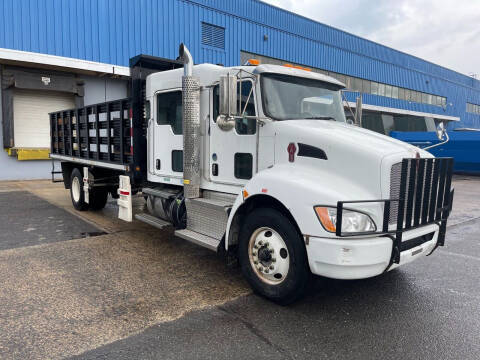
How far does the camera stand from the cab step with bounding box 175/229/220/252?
171 inches

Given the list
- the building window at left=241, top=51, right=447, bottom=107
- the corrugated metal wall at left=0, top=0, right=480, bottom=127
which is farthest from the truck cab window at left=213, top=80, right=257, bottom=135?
the building window at left=241, top=51, right=447, bottom=107

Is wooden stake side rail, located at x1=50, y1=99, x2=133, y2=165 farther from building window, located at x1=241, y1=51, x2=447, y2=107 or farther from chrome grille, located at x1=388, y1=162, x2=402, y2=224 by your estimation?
building window, located at x1=241, y1=51, x2=447, y2=107

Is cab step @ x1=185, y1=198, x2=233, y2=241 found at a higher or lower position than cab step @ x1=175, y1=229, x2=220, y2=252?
higher

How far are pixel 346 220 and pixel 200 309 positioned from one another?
172cm

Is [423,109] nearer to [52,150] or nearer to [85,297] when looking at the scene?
[52,150]

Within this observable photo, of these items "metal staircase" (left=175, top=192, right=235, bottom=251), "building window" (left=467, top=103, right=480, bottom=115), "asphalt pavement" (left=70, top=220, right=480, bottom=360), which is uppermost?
"building window" (left=467, top=103, right=480, bottom=115)

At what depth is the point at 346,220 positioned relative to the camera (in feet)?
10.8

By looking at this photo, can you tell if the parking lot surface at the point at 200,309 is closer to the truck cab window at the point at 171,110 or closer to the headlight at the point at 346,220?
the headlight at the point at 346,220

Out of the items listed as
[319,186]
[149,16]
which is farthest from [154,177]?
[149,16]

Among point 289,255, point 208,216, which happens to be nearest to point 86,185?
point 208,216

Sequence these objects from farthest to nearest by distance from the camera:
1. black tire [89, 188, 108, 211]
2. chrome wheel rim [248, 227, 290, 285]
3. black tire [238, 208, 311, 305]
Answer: black tire [89, 188, 108, 211], chrome wheel rim [248, 227, 290, 285], black tire [238, 208, 311, 305]

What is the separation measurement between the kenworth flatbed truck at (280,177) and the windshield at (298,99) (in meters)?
0.01

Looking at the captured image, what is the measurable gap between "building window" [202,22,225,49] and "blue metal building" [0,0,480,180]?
48mm

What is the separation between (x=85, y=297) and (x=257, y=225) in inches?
79.3
